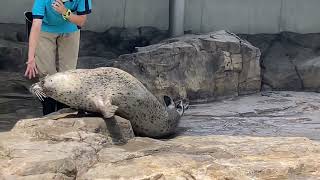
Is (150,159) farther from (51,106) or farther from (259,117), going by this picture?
(259,117)

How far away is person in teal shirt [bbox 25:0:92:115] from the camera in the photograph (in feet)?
14.7

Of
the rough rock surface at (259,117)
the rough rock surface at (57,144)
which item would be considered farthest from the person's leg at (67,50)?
the rough rock surface at (259,117)

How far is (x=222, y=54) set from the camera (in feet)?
25.0

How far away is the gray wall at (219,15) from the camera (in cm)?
1041

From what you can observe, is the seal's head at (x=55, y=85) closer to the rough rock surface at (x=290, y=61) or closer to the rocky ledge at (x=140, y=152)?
the rocky ledge at (x=140, y=152)

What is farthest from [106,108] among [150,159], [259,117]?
[259,117]

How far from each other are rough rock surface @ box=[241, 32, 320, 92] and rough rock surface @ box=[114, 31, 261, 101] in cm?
67

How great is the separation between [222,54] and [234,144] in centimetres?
342

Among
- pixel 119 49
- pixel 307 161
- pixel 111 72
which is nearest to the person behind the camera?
pixel 307 161

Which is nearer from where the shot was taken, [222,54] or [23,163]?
[23,163]

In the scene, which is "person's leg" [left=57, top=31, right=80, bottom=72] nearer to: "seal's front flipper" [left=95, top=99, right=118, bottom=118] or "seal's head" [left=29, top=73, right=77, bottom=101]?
"seal's head" [left=29, top=73, right=77, bottom=101]

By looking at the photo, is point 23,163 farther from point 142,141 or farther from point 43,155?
point 142,141

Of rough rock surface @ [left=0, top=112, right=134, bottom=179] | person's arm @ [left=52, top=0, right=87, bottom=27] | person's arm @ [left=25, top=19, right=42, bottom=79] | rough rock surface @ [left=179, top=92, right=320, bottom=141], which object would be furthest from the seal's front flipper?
rough rock surface @ [left=179, top=92, right=320, bottom=141]

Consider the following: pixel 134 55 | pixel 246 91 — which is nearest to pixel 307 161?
pixel 134 55
